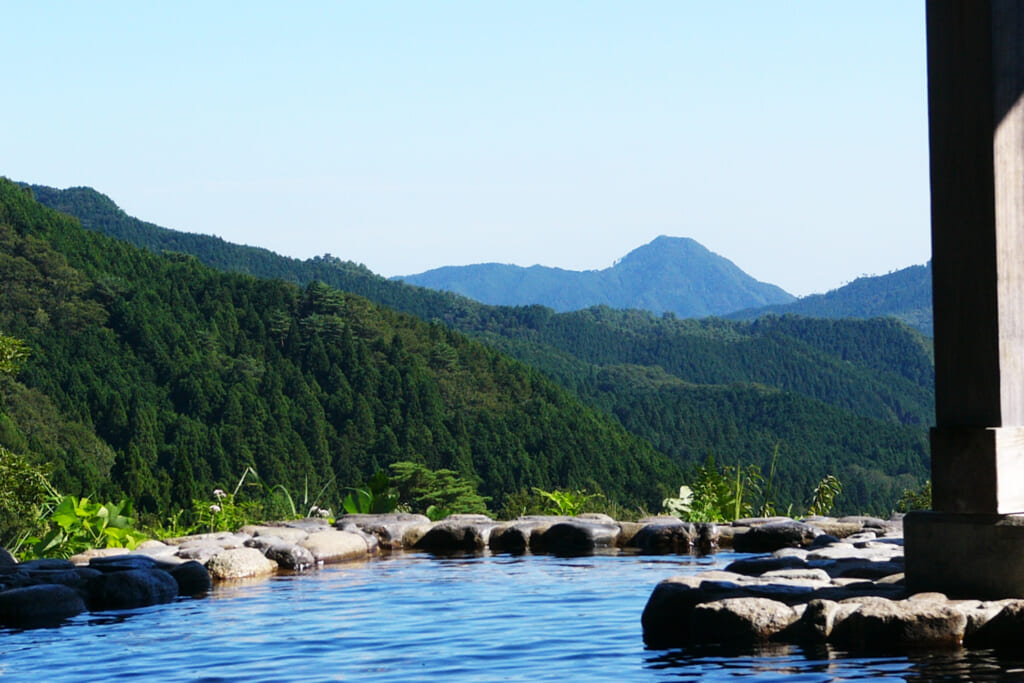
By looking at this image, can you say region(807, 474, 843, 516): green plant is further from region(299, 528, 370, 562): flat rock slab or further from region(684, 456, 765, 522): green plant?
region(299, 528, 370, 562): flat rock slab

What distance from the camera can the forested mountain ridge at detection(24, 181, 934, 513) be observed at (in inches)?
3410

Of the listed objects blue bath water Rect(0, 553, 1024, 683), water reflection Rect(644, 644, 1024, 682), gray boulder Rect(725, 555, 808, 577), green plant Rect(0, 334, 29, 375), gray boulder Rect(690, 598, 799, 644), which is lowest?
blue bath water Rect(0, 553, 1024, 683)

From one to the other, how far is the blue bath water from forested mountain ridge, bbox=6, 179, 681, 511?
38.4 meters

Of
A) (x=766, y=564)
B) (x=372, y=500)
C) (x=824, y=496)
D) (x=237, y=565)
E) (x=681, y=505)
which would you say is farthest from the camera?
(x=681, y=505)

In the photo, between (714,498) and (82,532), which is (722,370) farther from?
(82,532)

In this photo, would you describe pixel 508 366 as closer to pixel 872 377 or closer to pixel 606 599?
pixel 606 599

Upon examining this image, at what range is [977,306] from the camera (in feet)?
18.8

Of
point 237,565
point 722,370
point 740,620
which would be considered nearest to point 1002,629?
point 740,620

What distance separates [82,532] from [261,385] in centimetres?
4551

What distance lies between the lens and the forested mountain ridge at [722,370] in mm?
86625

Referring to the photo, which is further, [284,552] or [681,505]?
[681,505]

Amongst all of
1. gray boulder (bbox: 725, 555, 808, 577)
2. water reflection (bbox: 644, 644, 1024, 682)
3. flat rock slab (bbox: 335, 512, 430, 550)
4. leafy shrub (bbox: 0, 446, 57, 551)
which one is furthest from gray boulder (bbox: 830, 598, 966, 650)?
leafy shrub (bbox: 0, 446, 57, 551)

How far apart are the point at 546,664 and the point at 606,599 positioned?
7.27 ft

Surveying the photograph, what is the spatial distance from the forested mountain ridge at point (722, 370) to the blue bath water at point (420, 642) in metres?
66.5
